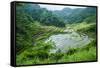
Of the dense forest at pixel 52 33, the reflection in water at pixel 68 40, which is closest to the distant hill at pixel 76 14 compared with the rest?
the dense forest at pixel 52 33

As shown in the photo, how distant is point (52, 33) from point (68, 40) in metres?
0.21

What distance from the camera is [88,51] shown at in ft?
9.64

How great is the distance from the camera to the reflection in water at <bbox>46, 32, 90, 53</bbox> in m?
2.74

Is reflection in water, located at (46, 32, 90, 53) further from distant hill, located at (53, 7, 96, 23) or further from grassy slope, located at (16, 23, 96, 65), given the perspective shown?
distant hill, located at (53, 7, 96, 23)

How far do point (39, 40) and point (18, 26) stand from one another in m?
0.28

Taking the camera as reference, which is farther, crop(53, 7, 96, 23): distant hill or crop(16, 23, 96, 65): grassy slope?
crop(53, 7, 96, 23): distant hill

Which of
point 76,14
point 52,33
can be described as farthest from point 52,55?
point 76,14

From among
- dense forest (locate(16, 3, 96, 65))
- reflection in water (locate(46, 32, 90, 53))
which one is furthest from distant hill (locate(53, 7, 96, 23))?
reflection in water (locate(46, 32, 90, 53))

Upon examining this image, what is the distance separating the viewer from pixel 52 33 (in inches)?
107

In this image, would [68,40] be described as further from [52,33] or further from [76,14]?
[76,14]

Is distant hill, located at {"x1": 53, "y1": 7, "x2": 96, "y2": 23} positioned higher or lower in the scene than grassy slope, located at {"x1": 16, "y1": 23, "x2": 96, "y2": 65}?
higher

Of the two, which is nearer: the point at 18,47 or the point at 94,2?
the point at 18,47
